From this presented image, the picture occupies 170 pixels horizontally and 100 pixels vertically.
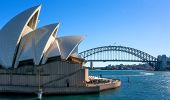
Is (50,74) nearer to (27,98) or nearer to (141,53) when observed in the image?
(27,98)

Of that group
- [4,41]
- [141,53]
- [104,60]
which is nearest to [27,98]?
[4,41]

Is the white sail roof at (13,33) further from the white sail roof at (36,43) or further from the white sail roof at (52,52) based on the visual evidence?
the white sail roof at (52,52)

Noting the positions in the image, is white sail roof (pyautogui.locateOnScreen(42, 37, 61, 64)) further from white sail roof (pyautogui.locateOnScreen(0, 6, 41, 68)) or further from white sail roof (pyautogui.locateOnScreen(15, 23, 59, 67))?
white sail roof (pyautogui.locateOnScreen(0, 6, 41, 68))

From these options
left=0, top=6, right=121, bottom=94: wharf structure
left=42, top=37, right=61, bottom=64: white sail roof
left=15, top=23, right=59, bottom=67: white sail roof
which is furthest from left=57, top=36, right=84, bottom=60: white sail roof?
left=15, top=23, right=59, bottom=67: white sail roof

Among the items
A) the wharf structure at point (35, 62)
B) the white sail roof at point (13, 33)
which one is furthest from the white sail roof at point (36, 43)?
the white sail roof at point (13, 33)

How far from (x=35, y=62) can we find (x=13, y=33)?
613 cm

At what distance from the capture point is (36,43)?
53.8 m

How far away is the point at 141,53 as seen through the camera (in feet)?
594

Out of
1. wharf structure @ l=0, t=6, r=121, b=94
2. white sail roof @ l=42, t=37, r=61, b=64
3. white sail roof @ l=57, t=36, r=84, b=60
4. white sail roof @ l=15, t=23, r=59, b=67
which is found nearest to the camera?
wharf structure @ l=0, t=6, r=121, b=94

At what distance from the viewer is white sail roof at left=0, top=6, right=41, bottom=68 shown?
53.7 meters

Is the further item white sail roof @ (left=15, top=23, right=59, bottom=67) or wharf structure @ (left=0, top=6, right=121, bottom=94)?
white sail roof @ (left=15, top=23, right=59, bottom=67)

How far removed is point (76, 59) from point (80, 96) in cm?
1115

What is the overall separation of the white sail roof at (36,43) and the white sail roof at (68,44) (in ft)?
7.99

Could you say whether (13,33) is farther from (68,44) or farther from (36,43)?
(68,44)
